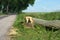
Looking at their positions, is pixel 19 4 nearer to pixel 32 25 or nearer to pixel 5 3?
pixel 5 3

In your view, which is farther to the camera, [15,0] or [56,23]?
[15,0]

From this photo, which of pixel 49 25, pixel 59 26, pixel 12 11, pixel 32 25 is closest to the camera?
pixel 59 26

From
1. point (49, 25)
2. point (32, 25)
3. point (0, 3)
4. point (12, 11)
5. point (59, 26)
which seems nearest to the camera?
point (59, 26)

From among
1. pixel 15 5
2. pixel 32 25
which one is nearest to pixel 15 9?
pixel 15 5

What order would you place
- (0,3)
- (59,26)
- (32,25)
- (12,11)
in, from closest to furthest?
(59,26) < (32,25) < (0,3) < (12,11)

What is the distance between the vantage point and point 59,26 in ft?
35.6

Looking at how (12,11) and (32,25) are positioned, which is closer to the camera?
(32,25)

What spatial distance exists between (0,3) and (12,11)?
245 inches

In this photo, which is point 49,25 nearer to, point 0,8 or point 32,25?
point 32,25

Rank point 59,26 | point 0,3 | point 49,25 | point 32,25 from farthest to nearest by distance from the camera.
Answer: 1. point 0,3
2. point 32,25
3. point 49,25
4. point 59,26

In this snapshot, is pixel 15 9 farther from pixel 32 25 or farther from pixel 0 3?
pixel 32 25

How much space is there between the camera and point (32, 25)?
1413 cm

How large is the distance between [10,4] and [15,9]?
2448 mm

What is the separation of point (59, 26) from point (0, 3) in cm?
5715
